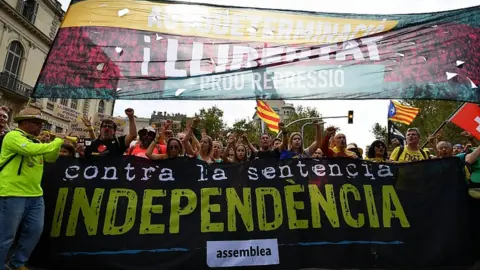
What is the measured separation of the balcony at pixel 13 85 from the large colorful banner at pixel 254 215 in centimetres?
2327

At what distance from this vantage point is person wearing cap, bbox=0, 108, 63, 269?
341 cm

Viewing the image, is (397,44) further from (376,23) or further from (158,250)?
(158,250)

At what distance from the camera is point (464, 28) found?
479 cm

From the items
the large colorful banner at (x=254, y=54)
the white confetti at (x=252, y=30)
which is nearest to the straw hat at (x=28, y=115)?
the large colorful banner at (x=254, y=54)

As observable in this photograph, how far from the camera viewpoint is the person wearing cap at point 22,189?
3412mm

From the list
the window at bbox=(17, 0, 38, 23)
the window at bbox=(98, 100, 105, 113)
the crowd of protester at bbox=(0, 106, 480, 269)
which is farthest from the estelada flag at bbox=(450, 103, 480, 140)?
the window at bbox=(98, 100, 105, 113)

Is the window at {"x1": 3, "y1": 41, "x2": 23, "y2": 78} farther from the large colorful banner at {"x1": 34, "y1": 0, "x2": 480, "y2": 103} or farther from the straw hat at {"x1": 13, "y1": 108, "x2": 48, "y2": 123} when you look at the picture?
the straw hat at {"x1": 13, "y1": 108, "x2": 48, "y2": 123}

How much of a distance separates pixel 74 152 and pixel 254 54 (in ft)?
9.81

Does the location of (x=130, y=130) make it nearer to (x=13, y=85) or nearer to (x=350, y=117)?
(x=350, y=117)

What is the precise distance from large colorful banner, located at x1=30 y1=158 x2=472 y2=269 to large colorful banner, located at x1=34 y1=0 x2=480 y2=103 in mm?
1026

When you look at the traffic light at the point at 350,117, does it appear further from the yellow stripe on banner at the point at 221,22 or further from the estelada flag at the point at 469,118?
the yellow stripe on banner at the point at 221,22

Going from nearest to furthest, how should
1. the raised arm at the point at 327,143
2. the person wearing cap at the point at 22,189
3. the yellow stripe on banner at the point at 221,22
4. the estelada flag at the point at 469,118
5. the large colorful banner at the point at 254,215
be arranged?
the person wearing cap at the point at 22,189
the large colorful banner at the point at 254,215
the raised arm at the point at 327,143
the yellow stripe on banner at the point at 221,22
the estelada flag at the point at 469,118

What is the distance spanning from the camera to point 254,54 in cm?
482

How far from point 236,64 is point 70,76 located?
2.29 metres
